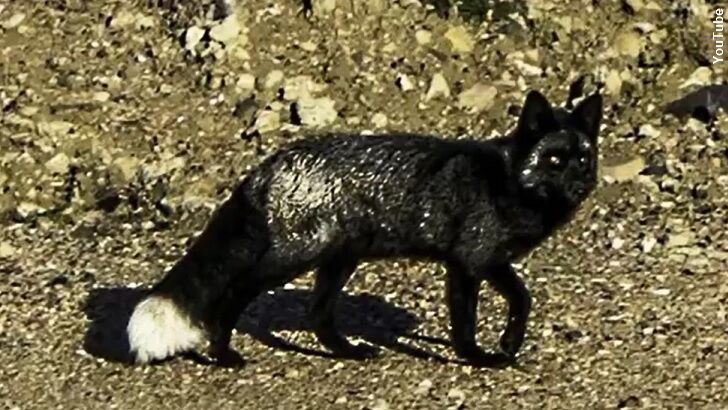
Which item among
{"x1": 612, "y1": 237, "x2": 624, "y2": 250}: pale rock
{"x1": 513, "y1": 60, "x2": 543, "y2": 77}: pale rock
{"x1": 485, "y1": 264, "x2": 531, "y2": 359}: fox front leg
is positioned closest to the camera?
{"x1": 485, "y1": 264, "x2": 531, "y2": 359}: fox front leg

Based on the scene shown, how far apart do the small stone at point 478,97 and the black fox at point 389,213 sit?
3108 mm

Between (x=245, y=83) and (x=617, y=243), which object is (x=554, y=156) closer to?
(x=617, y=243)

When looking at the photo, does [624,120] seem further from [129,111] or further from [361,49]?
[129,111]

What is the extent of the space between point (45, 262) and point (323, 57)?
2647 millimetres

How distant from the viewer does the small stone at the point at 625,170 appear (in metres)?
10.7

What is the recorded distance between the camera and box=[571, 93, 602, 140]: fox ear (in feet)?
26.7

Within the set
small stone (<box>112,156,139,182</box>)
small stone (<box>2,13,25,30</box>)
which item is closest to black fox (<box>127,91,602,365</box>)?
small stone (<box>112,156,139,182</box>)

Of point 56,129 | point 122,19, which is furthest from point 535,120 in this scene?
point 122,19

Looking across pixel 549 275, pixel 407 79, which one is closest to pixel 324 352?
pixel 549 275

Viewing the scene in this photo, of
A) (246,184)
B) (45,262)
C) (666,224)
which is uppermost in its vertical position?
(246,184)

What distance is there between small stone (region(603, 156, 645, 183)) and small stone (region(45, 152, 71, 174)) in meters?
3.15

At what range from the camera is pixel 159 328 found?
8281mm

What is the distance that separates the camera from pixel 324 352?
28.5 feet

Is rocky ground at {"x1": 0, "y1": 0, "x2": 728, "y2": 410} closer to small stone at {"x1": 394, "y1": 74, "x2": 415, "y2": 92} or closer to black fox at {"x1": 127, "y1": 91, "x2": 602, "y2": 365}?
small stone at {"x1": 394, "y1": 74, "x2": 415, "y2": 92}
